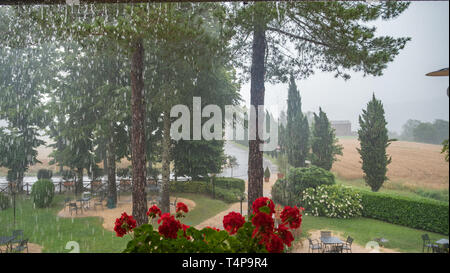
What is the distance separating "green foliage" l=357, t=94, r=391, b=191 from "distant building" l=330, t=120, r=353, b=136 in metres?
0.20

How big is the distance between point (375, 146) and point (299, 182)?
80.7 inches

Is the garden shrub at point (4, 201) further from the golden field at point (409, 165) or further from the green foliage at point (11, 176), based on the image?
the golden field at point (409, 165)

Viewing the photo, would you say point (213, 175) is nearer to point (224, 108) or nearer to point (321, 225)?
point (224, 108)

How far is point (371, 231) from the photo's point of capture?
4.41 m

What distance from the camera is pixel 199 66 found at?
3779 mm

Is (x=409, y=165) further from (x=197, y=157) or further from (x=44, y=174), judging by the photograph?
(x=44, y=174)

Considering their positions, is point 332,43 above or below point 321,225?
above

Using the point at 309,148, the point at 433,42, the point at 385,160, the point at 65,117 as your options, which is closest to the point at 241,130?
the point at 309,148

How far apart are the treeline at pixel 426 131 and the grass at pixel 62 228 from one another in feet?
13.6

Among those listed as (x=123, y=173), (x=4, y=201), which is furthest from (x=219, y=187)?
(x=4, y=201)

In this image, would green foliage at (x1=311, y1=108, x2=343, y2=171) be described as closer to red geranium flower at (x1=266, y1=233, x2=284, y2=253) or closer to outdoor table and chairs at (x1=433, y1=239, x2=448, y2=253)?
outdoor table and chairs at (x1=433, y1=239, x2=448, y2=253)

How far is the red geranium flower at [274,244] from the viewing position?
117cm

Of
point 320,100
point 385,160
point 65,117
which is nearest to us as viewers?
point 320,100

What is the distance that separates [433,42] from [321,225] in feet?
12.2
